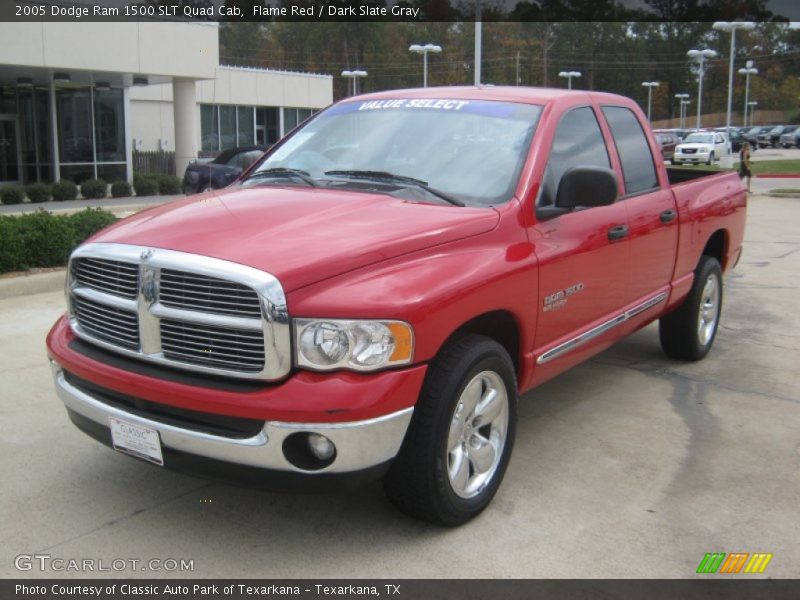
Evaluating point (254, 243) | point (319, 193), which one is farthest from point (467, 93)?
point (254, 243)

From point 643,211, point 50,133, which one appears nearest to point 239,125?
point 50,133

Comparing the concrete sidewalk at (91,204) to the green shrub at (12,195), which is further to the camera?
the green shrub at (12,195)

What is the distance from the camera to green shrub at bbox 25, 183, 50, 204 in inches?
812

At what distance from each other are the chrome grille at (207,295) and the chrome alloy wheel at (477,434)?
1007mm

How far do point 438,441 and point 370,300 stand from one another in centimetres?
67

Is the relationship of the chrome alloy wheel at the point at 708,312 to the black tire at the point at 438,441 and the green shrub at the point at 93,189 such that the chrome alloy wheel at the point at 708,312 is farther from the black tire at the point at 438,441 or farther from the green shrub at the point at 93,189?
the green shrub at the point at 93,189

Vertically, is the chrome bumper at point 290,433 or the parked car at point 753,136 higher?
the parked car at point 753,136

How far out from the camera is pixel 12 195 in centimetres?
2008

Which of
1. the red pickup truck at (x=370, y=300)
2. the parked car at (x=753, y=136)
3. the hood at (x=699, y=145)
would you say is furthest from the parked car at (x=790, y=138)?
the red pickup truck at (x=370, y=300)

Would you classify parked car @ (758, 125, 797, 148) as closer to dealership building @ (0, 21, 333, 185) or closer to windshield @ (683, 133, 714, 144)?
windshield @ (683, 133, 714, 144)

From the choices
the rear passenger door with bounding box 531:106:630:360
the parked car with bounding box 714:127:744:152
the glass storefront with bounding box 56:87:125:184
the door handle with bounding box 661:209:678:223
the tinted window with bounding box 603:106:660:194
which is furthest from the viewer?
the parked car with bounding box 714:127:744:152

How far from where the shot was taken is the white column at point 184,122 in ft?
85.4

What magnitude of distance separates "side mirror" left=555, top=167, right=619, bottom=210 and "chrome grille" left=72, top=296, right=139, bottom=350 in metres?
2.19

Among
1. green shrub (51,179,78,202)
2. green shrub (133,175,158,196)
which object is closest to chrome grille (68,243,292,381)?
green shrub (51,179,78,202)
